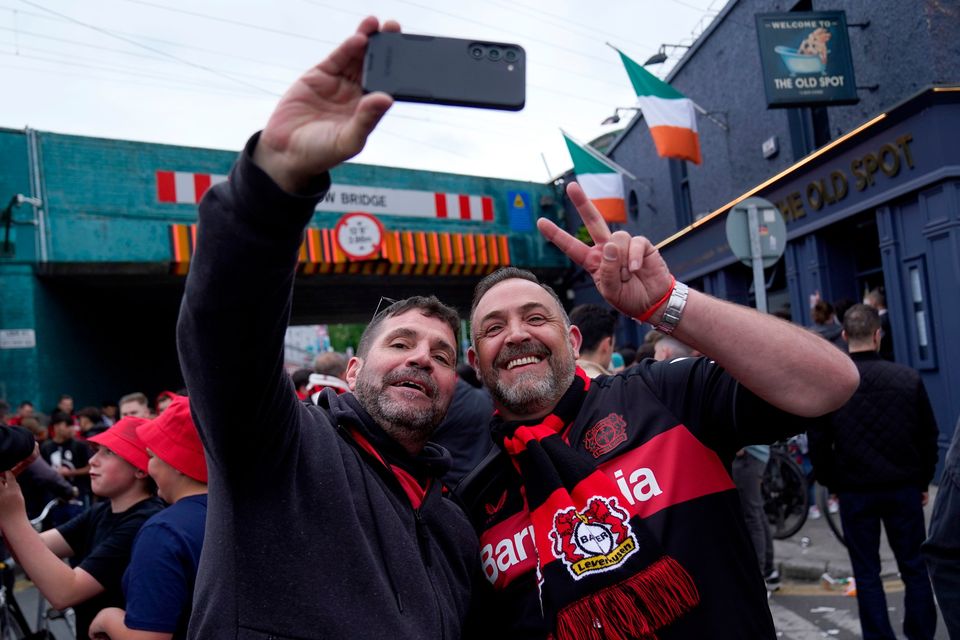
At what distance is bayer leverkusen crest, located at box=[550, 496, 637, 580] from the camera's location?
Result: 2.00 meters

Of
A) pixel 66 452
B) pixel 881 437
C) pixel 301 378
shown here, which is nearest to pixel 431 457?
pixel 881 437

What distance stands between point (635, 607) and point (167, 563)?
1557mm

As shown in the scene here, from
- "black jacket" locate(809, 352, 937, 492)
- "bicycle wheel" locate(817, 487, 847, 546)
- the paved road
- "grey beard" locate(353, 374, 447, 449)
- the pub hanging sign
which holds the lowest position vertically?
the paved road

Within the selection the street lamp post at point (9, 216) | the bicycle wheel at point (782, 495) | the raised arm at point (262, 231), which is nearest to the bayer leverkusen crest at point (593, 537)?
the raised arm at point (262, 231)

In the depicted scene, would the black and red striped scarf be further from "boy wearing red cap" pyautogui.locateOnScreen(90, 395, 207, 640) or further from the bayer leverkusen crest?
"boy wearing red cap" pyautogui.locateOnScreen(90, 395, 207, 640)

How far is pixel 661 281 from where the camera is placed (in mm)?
1941

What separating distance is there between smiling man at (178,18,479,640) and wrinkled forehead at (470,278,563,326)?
0.24 metres

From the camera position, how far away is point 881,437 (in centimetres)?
463

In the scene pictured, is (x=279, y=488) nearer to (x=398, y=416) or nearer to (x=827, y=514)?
(x=398, y=416)

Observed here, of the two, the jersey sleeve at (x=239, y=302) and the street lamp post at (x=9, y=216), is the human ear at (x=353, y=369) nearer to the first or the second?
the jersey sleeve at (x=239, y=302)

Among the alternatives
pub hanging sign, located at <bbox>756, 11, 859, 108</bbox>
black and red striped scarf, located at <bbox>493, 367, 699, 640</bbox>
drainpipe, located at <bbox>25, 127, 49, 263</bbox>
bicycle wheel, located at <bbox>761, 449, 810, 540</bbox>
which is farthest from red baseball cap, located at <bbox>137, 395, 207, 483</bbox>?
drainpipe, located at <bbox>25, 127, 49, 263</bbox>

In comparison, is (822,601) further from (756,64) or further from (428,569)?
(756,64)

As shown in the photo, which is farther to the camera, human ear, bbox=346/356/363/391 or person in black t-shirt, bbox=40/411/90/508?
person in black t-shirt, bbox=40/411/90/508

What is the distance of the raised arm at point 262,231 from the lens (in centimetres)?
134
